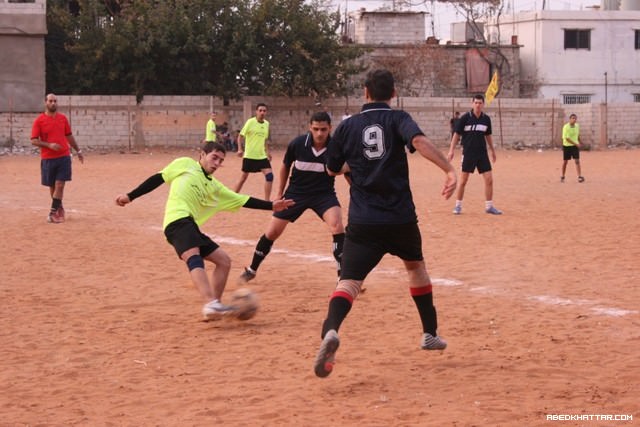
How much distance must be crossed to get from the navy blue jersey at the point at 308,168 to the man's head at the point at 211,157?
151cm

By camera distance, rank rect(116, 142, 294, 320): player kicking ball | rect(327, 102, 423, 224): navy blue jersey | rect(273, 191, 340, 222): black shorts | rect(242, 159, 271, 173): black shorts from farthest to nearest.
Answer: rect(242, 159, 271, 173): black shorts
rect(273, 191, 340, 222): black shorts
rect(116, 142, 294, 320): player kicking ball
rect(327, 102, 423, 224): navy blue jersey

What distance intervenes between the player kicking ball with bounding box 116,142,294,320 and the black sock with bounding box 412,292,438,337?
71.7 inches

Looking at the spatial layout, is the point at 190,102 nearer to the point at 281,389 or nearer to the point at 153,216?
the point at 153,216

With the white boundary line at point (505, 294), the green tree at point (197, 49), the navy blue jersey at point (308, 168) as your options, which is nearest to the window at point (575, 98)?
the green tree at point (197, 49)

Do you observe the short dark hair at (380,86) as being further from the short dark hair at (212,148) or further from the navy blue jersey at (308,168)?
the navy blue jersey at (308,168)

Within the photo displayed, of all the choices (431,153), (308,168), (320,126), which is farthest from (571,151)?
(431,153)

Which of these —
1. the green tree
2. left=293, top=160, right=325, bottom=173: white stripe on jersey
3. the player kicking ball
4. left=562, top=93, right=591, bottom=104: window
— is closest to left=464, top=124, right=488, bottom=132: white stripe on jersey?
left=293, top=160, right=325, bottom=173: white stripe on jersey

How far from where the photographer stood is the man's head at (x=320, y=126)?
9.52 m

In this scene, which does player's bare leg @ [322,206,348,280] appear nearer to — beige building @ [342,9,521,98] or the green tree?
the green tree

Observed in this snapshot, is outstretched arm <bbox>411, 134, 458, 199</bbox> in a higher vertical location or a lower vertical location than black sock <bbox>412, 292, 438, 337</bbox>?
higher

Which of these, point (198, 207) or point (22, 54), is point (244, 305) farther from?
point (22, 54)

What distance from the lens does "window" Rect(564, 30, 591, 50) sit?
172ft

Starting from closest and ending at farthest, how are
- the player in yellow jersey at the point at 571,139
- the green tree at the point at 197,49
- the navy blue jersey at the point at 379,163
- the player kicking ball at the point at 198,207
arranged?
the navy blue jersey at the point at 379,163
the player kicking ball at the point at 198,207
the player in yellow jersey at the point at 571,139
the green tree at the point at 197,49

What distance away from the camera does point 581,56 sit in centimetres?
5231
